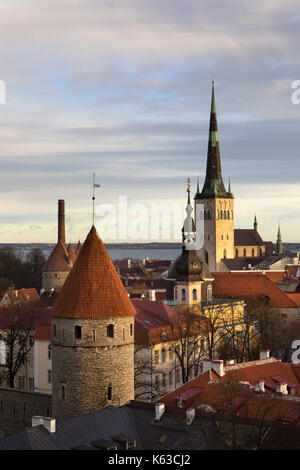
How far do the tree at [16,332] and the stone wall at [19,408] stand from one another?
9.73 meters

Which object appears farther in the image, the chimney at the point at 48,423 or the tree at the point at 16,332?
the tree at the point at 16,332

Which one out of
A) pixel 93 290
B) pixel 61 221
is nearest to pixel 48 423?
pixel 93 290

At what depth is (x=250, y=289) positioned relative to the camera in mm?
67750

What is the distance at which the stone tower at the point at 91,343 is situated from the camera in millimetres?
25422

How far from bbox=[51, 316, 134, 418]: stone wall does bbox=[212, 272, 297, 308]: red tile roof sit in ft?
128

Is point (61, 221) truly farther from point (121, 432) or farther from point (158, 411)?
point (121, 432)

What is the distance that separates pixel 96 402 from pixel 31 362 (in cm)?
2031

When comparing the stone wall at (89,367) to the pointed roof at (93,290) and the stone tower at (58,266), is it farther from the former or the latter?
the stone tower at (58,266)

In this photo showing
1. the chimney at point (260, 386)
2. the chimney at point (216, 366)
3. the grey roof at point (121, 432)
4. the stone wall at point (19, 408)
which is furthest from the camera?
the stone wall at point (19, 408)

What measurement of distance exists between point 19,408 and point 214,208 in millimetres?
85564

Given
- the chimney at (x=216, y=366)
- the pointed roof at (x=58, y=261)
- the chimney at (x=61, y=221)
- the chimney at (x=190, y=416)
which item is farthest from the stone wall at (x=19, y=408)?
the chimney at (x=61, y=221)

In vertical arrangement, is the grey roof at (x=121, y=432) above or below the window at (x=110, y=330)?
below
